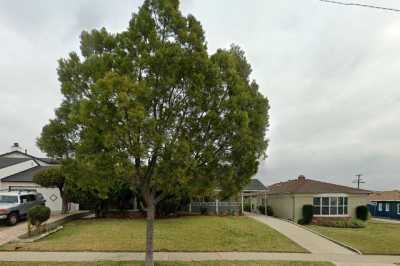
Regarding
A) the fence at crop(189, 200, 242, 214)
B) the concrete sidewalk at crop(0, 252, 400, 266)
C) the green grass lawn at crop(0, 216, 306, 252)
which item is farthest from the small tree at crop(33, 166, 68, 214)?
the concrete sidewalk at crop(0, 252, 400, 266)

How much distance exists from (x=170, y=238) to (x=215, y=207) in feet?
36.8

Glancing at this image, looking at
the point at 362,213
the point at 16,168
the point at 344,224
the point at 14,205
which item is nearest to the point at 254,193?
the point at 362,213

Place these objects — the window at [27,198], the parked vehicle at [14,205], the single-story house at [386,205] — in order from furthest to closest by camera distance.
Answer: the single-story house at [386,205], the window at [27,198], the parked vehicle at [14,205]

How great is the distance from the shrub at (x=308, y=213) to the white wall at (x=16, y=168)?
79.4ft

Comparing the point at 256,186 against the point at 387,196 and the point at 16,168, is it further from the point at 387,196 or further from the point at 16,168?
the point at 16,168

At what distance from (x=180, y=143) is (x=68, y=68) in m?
5.07

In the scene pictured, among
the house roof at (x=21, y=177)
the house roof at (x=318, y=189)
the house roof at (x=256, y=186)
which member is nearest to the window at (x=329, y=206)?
the house roof at (x=318, y=189)

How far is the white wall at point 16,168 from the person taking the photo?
30038 mm

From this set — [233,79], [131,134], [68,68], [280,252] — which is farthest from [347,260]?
[68,68]

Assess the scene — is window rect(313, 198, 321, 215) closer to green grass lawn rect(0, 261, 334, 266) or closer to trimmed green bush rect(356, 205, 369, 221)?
trimmed green bush rect(356, 205, 369, 221)

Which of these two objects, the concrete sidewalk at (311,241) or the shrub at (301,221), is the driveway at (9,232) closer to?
the concrete sidewalk at (311,241)

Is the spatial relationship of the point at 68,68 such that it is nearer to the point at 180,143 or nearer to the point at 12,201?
the point at 180,143

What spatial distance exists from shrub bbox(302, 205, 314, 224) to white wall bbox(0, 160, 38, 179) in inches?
953

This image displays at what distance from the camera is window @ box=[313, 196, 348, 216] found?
30.4m
